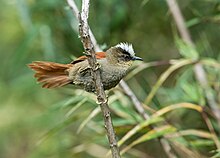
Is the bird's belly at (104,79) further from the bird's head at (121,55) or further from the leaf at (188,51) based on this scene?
the leaf at (188,51)

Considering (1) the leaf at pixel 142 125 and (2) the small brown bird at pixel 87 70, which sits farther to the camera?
(1) the leaf at pixel 142 125

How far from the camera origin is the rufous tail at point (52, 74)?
3.01 meters

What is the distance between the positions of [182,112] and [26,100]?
4.66 feet

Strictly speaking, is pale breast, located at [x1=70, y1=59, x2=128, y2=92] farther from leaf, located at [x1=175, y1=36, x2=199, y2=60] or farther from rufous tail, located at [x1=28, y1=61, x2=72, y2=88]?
leaf, located at [x1=175, y1=36, x2=199, y2=60]

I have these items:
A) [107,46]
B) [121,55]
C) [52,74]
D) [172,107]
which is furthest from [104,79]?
[107,46]

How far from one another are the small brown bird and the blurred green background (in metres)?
0.54

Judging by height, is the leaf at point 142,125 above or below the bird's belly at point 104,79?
below

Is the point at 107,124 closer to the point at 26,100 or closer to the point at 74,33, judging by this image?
the point at 74,33

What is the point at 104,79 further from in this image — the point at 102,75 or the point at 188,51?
the point at 188,51

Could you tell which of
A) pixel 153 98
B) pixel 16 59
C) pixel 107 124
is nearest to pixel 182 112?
pixel 153 98

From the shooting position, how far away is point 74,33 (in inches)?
172

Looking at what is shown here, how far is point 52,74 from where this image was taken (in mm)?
3035

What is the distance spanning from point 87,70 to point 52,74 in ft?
0.76

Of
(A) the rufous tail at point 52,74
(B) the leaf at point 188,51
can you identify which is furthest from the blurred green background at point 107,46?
(A) the rufous tail at point 52,74
